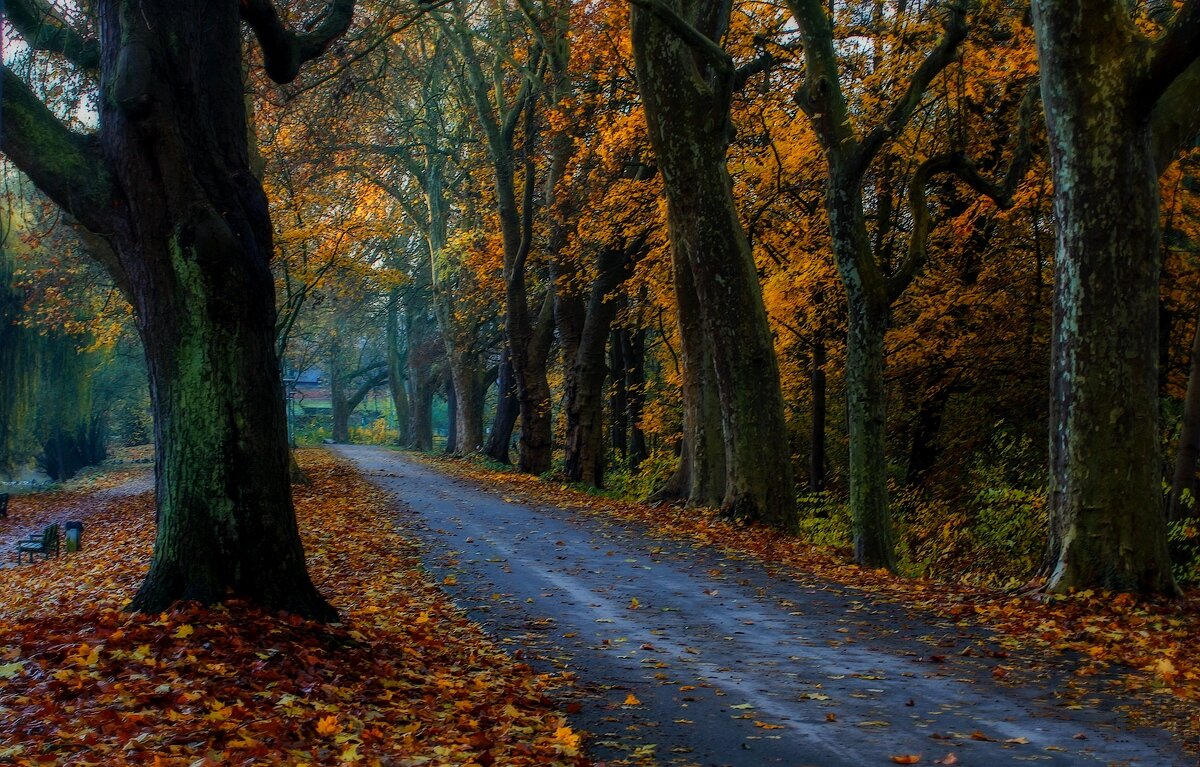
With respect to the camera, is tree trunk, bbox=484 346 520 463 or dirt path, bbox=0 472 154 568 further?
tree trunk, bbox=484 346 520 463

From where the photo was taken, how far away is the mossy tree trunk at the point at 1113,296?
366 inches

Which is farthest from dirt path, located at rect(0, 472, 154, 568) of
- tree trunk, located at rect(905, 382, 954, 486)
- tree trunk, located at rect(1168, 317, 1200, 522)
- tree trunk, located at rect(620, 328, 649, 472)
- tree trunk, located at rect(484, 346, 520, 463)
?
tree trunk, located at rect(1168, 317, 1200, 522)

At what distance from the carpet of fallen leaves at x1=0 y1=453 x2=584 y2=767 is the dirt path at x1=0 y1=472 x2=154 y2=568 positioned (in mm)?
15957

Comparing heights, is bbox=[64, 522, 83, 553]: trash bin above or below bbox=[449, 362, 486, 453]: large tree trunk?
below

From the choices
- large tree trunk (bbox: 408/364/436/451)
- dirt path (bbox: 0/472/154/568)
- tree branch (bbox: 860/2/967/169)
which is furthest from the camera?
large tree trunk (bbox: 408/364/436/451)

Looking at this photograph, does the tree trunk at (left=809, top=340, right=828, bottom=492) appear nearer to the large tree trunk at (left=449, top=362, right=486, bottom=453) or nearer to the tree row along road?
the tree row along road

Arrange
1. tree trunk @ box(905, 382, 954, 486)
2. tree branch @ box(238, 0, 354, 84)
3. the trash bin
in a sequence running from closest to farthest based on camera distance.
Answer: tree branch @ box(238, 0, 354, 84) < the trash bin < tree trunk @ box(905, 382, 954, 486)

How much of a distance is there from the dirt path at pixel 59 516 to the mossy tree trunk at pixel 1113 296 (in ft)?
64.3

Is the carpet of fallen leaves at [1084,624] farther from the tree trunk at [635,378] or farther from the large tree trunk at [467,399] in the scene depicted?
the large tree trunk at [467,399]

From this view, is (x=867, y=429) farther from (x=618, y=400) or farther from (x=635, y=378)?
(x=618, y=400)

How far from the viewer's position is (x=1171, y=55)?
9.09 meters

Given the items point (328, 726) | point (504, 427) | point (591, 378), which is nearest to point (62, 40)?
point (328, 726)

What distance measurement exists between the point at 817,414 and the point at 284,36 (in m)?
15.5

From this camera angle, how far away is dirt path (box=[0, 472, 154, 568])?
78.2 ft
